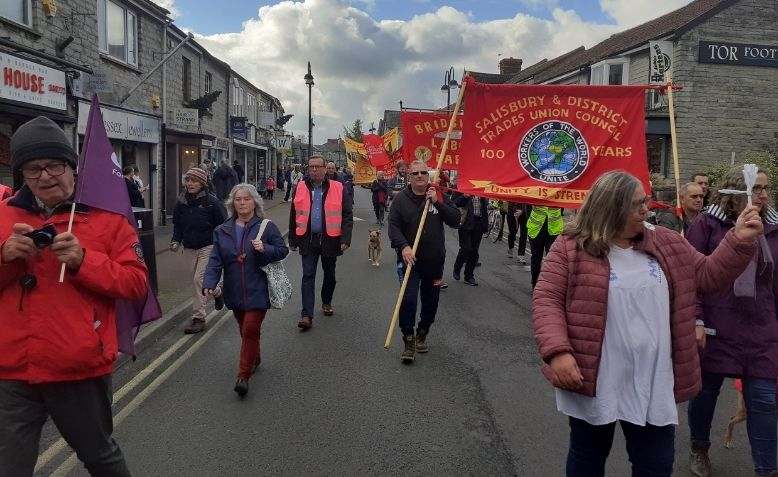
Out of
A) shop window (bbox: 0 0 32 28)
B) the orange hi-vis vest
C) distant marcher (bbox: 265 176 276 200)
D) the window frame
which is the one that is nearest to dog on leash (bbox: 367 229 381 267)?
the orange hi-vis vest

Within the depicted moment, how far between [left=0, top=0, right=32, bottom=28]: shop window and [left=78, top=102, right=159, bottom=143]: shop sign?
2.24 meters

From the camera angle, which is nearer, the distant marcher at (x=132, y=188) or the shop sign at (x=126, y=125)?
the distant marcher at (x=132, y=188)

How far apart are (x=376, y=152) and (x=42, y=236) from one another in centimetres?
1876

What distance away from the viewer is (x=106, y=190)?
281 centimetres

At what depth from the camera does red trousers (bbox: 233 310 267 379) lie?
5.14 meters

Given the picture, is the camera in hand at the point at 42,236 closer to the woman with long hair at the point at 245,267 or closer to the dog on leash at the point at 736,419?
the woman with long hair at the point at 245,267

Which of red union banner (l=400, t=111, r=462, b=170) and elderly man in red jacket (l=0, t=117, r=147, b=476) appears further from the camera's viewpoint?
red union banner (l=400, t=111, r=462, b=170)

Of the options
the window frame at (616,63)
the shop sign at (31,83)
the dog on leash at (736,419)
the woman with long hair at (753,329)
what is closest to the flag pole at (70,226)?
the woman with long hair at (753,329)

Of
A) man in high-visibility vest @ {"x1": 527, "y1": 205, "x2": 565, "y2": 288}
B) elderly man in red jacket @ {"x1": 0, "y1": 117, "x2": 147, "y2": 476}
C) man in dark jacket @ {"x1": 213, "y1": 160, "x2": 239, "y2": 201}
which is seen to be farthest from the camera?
man in dark jacket @ {"x1": 213, "y1": 160, "x2": 239, "y2": 201}

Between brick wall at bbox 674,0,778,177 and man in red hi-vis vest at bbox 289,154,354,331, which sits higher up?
brick wall at bbox 674,0,778,177

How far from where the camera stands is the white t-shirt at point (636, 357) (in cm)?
264

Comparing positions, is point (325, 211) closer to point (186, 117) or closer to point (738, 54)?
point (186, 117)

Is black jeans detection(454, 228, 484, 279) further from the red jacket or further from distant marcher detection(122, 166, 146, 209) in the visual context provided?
the red jacket

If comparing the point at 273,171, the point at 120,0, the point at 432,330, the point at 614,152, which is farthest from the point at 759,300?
the point at 273,171
